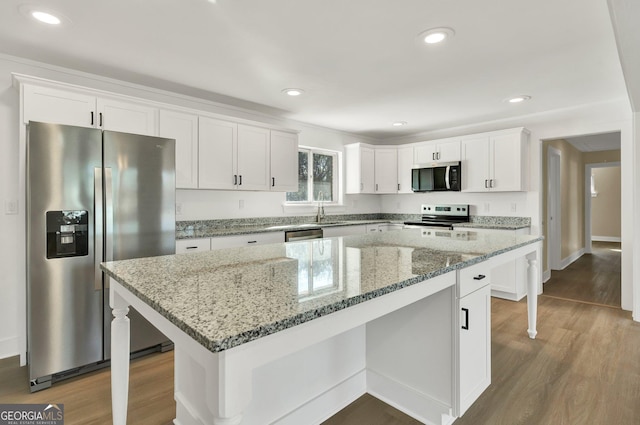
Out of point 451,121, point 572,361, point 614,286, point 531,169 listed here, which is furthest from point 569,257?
point 572,361

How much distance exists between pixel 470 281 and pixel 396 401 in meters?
0.83

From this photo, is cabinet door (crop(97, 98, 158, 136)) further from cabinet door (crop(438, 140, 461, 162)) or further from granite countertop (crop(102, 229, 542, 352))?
cabinet door (crop(438, 140, 461, 162))

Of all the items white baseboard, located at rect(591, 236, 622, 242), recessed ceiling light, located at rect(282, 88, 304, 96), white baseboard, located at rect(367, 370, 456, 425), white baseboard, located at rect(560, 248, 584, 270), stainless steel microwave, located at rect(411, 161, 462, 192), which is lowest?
white baseboard, located at rect(367, 370, 456, 425)

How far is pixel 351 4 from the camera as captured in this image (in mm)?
1898

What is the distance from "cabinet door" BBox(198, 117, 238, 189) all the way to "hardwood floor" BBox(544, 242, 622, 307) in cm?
426

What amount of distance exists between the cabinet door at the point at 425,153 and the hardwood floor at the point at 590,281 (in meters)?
2.36

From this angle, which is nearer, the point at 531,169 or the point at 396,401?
the point at 396,401

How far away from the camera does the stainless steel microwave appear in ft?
15.2

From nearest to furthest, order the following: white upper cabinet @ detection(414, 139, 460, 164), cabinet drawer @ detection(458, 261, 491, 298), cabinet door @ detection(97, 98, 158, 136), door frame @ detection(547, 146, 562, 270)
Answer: cabinet drawer @ detection(458, 261, 491, 298) → cabinet door @ detection(97, 98, 158, 136) → white upper cabinet @ detection(414, 139, 460, 164) → door frame @ detection(547, 146, 562, 270)

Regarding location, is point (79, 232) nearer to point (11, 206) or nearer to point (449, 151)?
point (11, 206)

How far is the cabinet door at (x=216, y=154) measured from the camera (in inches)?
132

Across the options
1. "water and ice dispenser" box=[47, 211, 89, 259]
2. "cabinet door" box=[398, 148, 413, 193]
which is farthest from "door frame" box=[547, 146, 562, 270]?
"water and ice dispenser" box=[47, 211, 89, 259]

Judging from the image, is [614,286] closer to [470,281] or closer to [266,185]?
[470,281]

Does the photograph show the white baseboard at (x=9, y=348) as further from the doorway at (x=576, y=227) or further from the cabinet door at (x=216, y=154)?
the doorway at (x=576, y=227)
